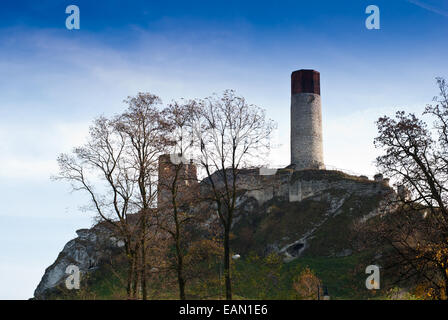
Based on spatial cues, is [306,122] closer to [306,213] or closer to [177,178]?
[306,213]

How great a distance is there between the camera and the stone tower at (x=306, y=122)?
65.2 m

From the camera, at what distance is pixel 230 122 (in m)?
27.1

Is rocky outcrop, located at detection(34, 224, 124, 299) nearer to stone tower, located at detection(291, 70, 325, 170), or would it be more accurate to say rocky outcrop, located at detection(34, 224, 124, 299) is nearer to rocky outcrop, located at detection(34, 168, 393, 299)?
rocky outcrop, located at detection(34, 168, 393, 299)

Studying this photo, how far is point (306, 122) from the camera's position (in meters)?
65.4

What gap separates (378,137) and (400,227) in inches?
160

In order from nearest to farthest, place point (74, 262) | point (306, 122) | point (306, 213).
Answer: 1. point (74, 262)
2. point (306, 213)
3. point (306, 122)

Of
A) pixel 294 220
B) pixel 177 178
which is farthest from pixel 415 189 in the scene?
pixel 294 220

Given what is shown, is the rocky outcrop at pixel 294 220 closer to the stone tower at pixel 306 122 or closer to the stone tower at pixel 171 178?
the stone tower at pixel 306 122

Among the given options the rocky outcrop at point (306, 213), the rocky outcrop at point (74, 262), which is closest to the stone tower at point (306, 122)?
the rocky outcrop at point (306, 213)

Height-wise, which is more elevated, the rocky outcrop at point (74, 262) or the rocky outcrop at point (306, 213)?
the rocky outcrop at point (306, 213)

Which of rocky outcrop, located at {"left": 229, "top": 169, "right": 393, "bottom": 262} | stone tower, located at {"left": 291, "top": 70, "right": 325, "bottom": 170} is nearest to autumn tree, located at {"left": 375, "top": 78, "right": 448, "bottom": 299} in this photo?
rocky outcrop, located at {"left": 229, "top": 169, "right": 393, "bottom": 262}

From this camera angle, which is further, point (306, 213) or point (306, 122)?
point (306, 122)

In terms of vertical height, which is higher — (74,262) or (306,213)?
(306,213)

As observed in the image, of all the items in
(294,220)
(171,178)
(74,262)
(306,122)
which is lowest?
(74,262)
